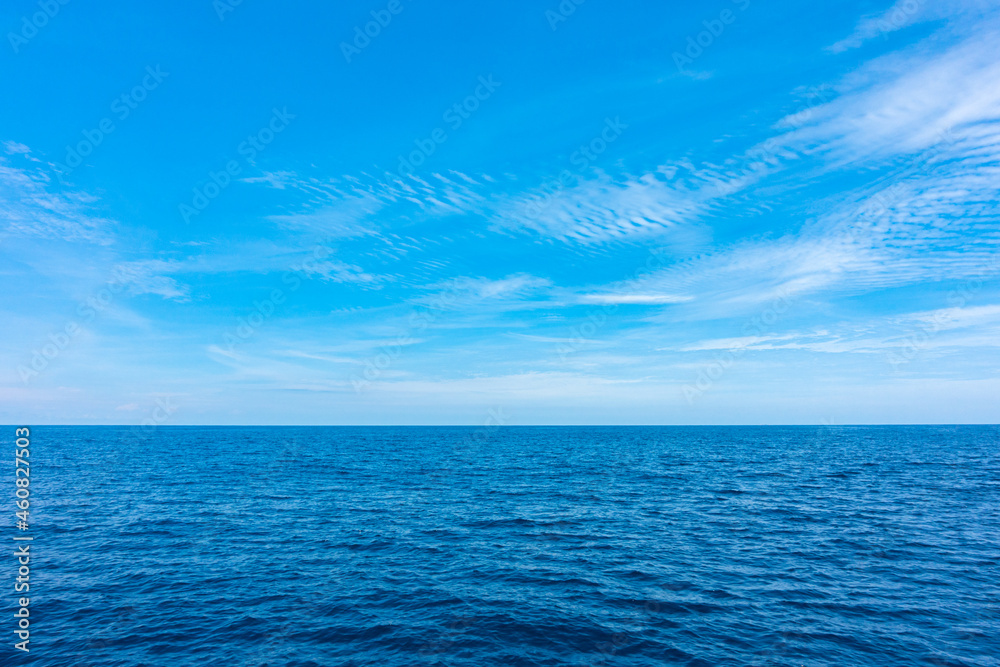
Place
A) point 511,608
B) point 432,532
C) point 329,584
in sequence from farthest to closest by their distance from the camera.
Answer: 1. point 432,532
2. point 329,584
3. point 511,608

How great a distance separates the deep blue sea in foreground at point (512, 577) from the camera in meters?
17.7

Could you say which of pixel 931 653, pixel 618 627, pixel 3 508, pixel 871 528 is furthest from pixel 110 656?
pixel 871 528

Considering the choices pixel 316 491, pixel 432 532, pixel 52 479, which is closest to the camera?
pixel 432 532

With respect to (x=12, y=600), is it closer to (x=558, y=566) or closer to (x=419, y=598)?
(x=419, y=598)

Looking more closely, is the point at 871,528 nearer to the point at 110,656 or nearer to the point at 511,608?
the point at 511,608

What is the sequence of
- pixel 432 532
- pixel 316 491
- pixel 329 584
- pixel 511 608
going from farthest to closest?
pixel 316 491, pixel 432 532, pixel 329 584, pixel 511 608

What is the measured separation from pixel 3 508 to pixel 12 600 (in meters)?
27.4

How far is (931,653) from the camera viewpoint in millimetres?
17203

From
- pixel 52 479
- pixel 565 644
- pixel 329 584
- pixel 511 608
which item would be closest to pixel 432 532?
pixel 329 584

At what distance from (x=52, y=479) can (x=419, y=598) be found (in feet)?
200

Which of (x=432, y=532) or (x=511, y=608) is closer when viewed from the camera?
(x=511, y=608)

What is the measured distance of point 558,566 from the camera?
2636cm

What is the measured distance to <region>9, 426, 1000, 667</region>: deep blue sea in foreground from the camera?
17719 mm

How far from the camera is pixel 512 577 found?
2470cm
